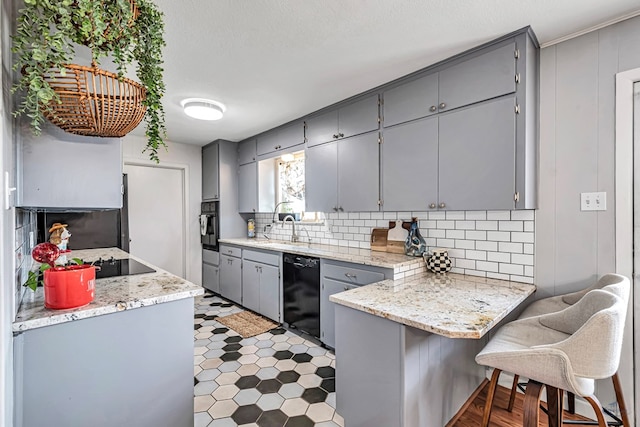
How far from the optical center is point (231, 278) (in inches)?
158

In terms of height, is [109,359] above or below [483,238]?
below

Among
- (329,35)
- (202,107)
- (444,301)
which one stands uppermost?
(329,35)

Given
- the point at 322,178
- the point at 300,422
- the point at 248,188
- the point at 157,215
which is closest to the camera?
the point at 300,422

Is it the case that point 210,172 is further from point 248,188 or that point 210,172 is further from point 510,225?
point 510,225

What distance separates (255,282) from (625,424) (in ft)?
10.2

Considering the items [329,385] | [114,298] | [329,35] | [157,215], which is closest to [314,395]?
[329,385]

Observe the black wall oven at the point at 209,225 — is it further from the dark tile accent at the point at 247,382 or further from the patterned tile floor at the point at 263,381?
the dark tile accent at the point at 247,382

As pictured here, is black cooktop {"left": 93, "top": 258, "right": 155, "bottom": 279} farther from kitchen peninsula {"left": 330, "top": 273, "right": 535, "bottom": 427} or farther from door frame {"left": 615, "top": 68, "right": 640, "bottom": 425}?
door frame {"left": 615, "top": 68, "right": 640, "bottom": 425}

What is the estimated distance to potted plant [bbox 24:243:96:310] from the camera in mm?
1145

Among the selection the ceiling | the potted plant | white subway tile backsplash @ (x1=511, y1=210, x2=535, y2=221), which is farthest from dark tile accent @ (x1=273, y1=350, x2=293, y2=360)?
the ceiling

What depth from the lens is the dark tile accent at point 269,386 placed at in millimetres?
2105

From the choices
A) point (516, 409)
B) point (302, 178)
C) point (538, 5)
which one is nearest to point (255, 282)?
point (302, 178)

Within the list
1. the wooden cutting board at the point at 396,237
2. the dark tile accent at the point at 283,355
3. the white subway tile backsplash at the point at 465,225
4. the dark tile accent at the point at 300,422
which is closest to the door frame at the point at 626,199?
the white subway tile backsplash at the point at 465,225

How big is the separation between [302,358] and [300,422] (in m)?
0.77
